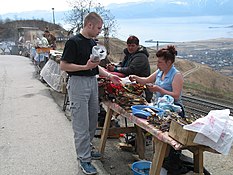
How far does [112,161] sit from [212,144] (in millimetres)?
2129

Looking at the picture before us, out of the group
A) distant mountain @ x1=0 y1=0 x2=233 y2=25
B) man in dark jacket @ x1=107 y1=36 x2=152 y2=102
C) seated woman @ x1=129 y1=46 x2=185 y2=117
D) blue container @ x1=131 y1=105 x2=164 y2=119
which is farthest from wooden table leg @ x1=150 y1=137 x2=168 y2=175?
distant mountain @ x1=0 y1=0 x2=233 y2=25

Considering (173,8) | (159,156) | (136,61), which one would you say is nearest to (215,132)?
(159,156)

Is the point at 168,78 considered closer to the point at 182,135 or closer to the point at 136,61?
the point at 136,61

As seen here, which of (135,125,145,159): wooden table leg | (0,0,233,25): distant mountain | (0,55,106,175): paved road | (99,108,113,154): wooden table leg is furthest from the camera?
(0,0,233,25): distant mountain

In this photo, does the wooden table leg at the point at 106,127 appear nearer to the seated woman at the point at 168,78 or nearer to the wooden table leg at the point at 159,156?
the seated woman at the point at 168,78

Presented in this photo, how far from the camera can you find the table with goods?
2549 millimetres

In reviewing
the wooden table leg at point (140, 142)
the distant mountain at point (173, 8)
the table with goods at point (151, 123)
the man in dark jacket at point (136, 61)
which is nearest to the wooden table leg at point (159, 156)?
the table with goods at point (151, 123)

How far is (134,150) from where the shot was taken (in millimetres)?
4676

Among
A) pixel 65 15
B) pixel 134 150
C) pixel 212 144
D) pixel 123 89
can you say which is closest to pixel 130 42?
→ pixel 123 89

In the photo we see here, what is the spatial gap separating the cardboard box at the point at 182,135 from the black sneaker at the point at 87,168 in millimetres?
1408

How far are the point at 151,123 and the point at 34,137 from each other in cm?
268

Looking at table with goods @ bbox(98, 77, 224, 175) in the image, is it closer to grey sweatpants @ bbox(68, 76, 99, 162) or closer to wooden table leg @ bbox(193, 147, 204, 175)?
wooden table leg @ bbox(193, 147, 204, 175)

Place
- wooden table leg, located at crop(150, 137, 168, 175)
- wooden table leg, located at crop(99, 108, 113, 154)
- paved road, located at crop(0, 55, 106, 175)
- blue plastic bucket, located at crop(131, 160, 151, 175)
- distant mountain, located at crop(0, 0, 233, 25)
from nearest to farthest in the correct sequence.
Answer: wooden table leg, located at crop(150, 137, 168, 175) < blue plastic bucket, located at crop(131, 160, 151, 175) < paved road, located at crop(0, 55, 106, 175) < wooden table leg, located at crop(99, 108, 113, 154) < distant mountain, located at crop(0, 0, 233, 25)

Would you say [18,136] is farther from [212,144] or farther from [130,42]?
[212,144]
